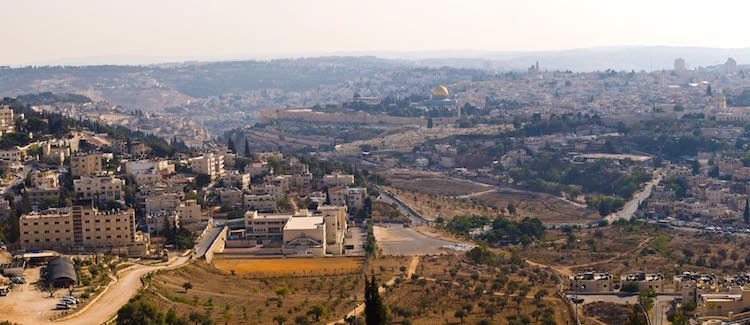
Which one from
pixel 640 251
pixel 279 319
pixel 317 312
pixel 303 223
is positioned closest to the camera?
pixel 279 319

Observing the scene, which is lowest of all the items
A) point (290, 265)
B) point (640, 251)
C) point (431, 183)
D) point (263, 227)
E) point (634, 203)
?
point (431, 183)

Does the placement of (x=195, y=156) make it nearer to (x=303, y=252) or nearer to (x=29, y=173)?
(x=29, y=173)

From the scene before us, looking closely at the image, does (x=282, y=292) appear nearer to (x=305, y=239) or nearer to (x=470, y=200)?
(x=305, y=239)

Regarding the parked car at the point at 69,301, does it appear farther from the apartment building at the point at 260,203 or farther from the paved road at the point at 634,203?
the paved road at the point at 634,203

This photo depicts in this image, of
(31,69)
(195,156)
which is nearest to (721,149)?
(195,156)

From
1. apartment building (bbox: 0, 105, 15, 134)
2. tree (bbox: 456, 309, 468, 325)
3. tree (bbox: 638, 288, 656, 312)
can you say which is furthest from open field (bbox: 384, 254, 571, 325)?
apartment building (bbox: 0, 105, 15, 134)

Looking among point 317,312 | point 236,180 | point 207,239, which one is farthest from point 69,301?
point 236,180

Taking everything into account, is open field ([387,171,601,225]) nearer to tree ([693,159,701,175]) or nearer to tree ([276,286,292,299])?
tree ([693,159,701,175])
